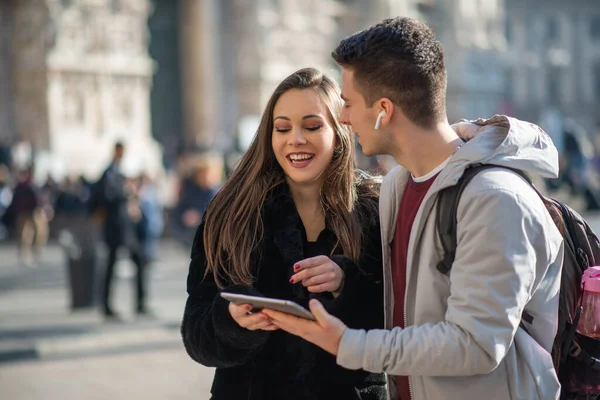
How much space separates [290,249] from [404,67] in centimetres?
73

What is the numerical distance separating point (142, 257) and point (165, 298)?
3.62ft

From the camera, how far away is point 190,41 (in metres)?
23.3

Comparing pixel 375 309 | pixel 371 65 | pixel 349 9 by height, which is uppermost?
pixel 349 9

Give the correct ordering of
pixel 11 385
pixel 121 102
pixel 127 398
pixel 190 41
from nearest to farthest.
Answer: pixel 127 398
pixel 11 385
pixel 121 102
pixel 190 41

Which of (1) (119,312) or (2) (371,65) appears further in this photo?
(1) (119,312)

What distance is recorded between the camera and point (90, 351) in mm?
7637

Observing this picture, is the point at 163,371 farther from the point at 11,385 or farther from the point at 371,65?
the point at 371,65

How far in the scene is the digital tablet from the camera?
2016 millimetres

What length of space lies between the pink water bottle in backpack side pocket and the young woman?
0.62 m

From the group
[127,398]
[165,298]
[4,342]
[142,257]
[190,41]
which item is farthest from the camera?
[190,41]

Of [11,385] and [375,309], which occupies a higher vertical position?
[375,309]

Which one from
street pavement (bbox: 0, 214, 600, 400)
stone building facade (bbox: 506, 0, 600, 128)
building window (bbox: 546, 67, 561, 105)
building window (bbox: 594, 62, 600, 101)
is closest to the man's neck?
street pavement (bbox: 0, 214, 600, 400)

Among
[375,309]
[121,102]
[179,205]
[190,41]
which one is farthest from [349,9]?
[375,309]

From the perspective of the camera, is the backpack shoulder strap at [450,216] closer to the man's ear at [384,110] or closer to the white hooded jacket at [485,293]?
the white hooded jacket at [485,293]
